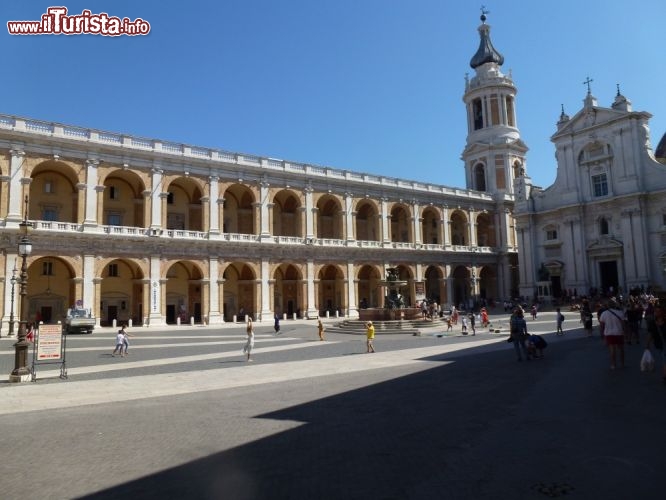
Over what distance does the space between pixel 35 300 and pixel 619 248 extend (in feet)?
160

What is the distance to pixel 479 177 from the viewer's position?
6116 centimetres

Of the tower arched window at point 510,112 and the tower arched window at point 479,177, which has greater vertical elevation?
the tower arched window at point 510,112

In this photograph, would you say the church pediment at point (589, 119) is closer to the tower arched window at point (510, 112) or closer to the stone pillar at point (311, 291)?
the tower arched window at point (510, 112)

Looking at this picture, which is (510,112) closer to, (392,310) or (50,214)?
(392,310)

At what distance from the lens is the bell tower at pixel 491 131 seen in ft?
192

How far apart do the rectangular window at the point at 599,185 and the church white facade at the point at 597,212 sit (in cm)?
9

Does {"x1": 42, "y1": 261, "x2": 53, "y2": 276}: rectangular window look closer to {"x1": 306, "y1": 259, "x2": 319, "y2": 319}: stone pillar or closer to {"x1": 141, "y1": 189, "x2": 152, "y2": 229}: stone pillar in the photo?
{"x1": 141, "y1": 189, "x2": 152, "y2": 229}: stone pillar

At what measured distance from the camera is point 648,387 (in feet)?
31.6

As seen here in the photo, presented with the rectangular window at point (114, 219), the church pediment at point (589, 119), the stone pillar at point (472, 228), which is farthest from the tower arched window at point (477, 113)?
the rectangular window at point (114, 219)

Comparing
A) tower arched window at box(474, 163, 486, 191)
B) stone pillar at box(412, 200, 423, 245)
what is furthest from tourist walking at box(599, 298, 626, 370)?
tower arched window at box(474, 163, 486, 191)

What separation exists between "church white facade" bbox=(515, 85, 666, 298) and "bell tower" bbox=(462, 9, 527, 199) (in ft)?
18.1

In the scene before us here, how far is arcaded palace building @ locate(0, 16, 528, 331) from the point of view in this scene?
32344 mm

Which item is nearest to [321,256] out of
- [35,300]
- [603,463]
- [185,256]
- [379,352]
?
[185,256]

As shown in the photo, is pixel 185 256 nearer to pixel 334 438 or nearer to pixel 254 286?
pixel 254 286
